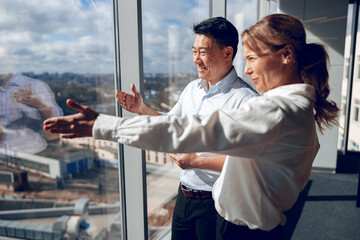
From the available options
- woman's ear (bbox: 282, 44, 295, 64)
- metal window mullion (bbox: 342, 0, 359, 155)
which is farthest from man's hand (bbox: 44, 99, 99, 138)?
metal window mullion (bbox: 342, 0, 359, 155)

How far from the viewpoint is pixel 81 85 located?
1498 mm

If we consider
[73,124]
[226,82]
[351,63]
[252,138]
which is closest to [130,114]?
[226,82]

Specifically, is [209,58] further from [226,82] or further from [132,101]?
[132,101]

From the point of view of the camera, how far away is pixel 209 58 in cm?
123

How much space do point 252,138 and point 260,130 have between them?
3cm

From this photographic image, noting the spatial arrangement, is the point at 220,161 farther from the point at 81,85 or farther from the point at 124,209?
the point at 81,85

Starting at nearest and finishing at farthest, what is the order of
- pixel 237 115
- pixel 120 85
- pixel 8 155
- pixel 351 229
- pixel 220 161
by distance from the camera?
pixel 237 115 < pixel 220 161 < pixel 8 155 < pixel 120 85 < pixel 351 229

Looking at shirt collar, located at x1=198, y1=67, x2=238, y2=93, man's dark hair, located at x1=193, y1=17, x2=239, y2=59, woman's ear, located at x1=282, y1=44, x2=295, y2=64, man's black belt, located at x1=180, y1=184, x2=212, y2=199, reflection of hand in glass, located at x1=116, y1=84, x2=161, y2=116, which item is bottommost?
man's black belt, located at x1=180, y1=184, x2=212, y2=199

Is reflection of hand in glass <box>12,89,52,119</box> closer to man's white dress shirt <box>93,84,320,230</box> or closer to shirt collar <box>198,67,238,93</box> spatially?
man's white dress shirt <box>93,84,320,230</box>

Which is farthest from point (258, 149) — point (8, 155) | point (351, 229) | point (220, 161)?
point (351, 229)

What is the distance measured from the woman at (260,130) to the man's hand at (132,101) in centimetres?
59

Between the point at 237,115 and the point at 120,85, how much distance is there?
3.12ft

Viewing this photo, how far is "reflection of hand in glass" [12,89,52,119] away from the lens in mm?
1007

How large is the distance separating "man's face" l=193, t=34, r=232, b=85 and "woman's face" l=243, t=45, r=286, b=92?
0.39 m
